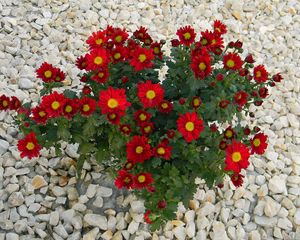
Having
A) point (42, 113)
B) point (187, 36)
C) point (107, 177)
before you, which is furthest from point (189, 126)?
point (107, 177)

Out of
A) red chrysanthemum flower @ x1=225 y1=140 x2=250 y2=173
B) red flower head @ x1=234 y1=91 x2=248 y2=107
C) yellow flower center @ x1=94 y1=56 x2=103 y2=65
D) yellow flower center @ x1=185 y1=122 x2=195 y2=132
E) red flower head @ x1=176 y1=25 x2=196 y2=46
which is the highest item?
red flower head @ x1=176 y1=25 x2=196 y2=46

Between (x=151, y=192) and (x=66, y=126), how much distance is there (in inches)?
18.8

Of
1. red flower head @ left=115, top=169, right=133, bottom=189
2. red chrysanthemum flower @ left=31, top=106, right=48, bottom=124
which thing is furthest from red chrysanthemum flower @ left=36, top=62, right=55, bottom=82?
red flower head @ left=115, top=169, right=133, bottom=189

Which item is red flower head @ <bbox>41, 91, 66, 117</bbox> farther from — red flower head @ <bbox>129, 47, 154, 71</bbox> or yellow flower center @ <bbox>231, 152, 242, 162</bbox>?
yellow flower center @ <bbox>231, 152, 242, 162</bbox>

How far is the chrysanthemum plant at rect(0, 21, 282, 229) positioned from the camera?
2.05 metres

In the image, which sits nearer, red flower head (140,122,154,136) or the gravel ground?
red flower head (140,122,154,136)

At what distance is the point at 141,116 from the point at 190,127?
0.24 metres

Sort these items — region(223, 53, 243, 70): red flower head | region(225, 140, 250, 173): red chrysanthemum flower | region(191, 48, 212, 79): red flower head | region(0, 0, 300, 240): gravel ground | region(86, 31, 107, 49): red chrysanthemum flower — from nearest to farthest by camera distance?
region(225, 140, 250, 173): red chrysanthemum flower, region(191, 48, 212, 79): red flower head, region(223, 53, 243, 70): red flower head, region(86, 31, 107, 49): red chrysanthemum flower, region(0, 0, 300, 240): gravel ground

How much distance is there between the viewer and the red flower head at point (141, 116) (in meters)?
2.10

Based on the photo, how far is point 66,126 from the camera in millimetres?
2139

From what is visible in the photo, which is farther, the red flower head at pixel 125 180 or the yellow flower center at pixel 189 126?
the red flower head at pixel 125 180

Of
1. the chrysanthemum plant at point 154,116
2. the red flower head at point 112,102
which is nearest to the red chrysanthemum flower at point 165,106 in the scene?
the chrysanthemum plant at point 154,116

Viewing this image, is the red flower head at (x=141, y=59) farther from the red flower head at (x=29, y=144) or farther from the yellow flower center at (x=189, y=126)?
the red flower head at (x=29, y=144)

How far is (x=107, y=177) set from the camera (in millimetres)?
2688
